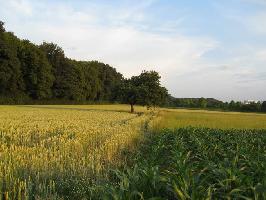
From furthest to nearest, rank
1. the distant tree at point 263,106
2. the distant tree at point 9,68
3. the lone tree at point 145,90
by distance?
1. the distant tree at point 263,106
2. the distant tree at point 9,68
3. the lone tree at point 145,90

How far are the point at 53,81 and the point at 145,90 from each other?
38.2 meters

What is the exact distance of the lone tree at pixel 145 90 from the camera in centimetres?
6119

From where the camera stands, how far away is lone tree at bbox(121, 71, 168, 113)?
61188 millimetres

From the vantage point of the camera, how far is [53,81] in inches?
3686

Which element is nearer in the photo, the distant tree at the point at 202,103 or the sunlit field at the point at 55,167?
the sunlit field at the point at 55,167

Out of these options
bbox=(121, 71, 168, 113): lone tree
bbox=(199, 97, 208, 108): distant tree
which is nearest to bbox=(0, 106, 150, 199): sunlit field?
bbox=(121, 71, 168, 113): lone tree

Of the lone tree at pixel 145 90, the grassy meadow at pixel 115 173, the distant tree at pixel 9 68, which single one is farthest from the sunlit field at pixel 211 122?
the distant tree at pixel 9 68

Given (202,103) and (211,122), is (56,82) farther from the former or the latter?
(202,103)

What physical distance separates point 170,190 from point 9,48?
73.7 meters

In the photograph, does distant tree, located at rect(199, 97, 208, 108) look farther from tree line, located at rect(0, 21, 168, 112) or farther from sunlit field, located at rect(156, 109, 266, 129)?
sunlit field, located at rect(156, 109, 266, 129)

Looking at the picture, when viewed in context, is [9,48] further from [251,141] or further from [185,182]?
[185,182]

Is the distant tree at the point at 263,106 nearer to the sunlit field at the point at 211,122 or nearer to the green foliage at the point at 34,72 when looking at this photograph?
the sunlit field at the point at 211,122

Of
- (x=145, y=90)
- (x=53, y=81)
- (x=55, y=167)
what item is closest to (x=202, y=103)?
(x=53, y=81)

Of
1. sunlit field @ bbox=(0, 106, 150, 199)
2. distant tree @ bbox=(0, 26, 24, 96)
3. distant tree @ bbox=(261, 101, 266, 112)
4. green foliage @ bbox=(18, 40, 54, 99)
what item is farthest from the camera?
distant tree @ bbox=(261, 101, 266, 112)
